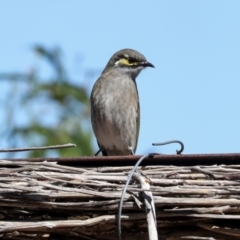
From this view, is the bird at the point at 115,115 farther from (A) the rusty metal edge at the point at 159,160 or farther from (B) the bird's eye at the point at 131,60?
(A) the rusty metal edge at the point at 159,160

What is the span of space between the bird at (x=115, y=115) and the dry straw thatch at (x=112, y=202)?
454cm

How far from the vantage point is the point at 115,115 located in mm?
8609

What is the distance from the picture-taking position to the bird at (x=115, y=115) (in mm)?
8609

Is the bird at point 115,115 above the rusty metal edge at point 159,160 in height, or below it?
above

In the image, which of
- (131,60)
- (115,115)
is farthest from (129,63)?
(115,115)

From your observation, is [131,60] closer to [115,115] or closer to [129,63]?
[129,63]

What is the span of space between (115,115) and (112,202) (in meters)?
4.78

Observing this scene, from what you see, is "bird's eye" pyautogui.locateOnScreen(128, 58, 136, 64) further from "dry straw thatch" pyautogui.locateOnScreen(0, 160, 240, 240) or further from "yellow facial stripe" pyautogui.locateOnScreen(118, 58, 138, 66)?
"dry straw thatch" pyautogui.locateOnScreen(0, 160, 240, 240)

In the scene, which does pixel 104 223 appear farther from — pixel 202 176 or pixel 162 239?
pixel 202 176

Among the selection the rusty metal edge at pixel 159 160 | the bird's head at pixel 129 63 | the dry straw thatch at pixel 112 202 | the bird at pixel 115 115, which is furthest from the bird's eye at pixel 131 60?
the dry straw thatch at pixel 112 202

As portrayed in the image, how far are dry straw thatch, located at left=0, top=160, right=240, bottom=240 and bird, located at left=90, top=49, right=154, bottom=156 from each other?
4.54 meters

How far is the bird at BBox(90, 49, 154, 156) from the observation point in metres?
8.61

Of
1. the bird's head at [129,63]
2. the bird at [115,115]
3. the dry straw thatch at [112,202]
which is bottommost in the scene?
the dry straw thatch at [112,202]

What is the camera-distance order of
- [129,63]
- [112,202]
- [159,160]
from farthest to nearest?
[129,63] < [159,160] < [112,202]
